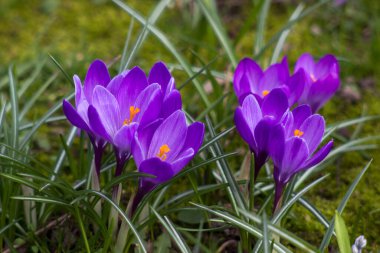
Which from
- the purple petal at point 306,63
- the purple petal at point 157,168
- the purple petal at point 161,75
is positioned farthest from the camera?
the purple petal at point 306,63

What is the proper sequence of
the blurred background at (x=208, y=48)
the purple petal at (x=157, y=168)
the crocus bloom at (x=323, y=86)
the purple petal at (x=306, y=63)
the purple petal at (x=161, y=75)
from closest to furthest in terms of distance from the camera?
the purple petal at (x=157, y=168) → the purple petal at (x=161, y=75) → the crocus bloom at (x=323, y=86) → the purple petal at (x=306, y=63) → the blurred background at (x=208, y=48)

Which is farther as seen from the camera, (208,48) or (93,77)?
(208,48)

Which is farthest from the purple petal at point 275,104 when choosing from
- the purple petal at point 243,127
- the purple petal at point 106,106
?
the purple petal at point 106,106

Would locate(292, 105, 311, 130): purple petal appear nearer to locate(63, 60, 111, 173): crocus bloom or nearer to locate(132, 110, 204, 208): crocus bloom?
locate(132, 110, 204, 208): crocus bloom

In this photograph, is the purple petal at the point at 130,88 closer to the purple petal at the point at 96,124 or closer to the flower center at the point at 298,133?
the purple petal at the point at 96,124

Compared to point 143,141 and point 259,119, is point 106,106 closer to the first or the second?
point 143,141

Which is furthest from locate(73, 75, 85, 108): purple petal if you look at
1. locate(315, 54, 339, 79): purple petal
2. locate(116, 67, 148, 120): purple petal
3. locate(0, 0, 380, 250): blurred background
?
locate(315, 54, 339, 79): purple petal

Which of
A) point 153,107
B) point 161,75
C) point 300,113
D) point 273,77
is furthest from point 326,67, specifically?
point 153,107
